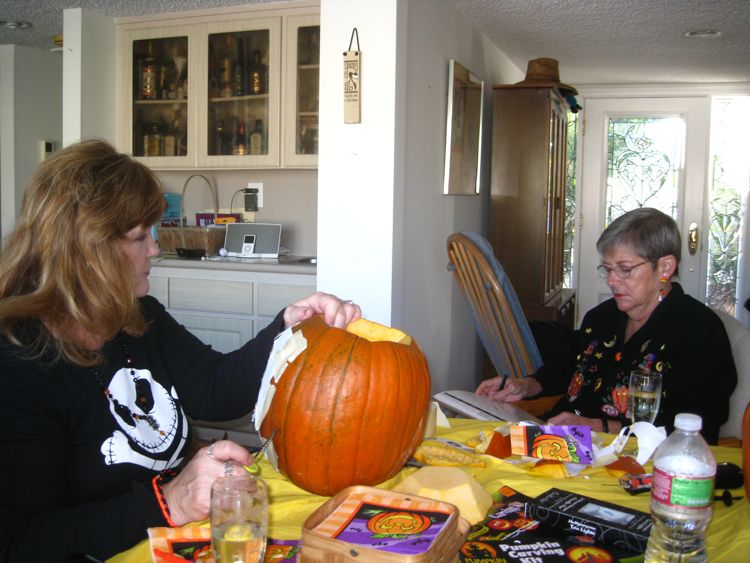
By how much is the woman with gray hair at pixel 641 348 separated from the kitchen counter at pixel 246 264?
1.55 m

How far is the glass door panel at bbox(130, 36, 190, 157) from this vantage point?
3941 mm

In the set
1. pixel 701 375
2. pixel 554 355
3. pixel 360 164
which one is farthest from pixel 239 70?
pixel 701 375

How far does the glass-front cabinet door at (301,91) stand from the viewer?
3.62m

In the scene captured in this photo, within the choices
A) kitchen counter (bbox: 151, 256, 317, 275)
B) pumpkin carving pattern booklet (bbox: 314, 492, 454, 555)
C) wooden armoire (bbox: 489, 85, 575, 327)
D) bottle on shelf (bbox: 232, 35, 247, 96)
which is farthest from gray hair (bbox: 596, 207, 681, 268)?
bottle on shelf (bbox: 232, 35, 247, 96)

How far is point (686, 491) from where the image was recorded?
0.89 meters

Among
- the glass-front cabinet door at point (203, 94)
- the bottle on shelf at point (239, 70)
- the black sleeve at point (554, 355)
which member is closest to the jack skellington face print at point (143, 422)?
the black sleeve at point (554, 355)

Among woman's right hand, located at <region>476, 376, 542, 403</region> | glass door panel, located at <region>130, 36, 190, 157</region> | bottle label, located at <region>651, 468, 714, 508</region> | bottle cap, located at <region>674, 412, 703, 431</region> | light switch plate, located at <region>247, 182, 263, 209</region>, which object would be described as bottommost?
woman's right hand, located at <region>476, 376, 542, 403</region>

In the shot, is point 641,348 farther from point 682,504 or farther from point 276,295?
point 276,295

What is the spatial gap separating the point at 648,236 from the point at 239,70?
8.54 feet

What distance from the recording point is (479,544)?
0.94 m

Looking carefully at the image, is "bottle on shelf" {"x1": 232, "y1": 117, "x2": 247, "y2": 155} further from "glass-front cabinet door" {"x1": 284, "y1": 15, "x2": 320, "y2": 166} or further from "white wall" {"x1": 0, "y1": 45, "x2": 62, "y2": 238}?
"white wall" {"x1": 0, "y1": 45, "x2": 62, "y2": 238}

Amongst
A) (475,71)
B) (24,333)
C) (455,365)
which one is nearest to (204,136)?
(475,71)

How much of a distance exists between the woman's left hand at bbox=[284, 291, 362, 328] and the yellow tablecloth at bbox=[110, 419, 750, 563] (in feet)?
0.92

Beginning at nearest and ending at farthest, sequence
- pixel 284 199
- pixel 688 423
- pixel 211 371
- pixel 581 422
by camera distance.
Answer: pixel 688 423, pixel 211 371, pixel 581 422, pixel 284 199
